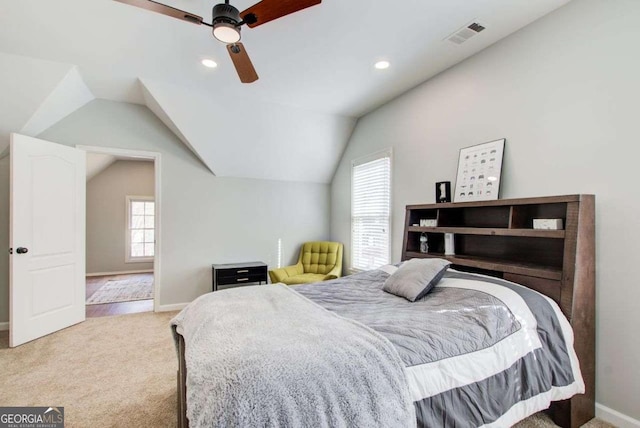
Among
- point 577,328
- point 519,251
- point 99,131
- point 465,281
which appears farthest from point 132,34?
point 577,328

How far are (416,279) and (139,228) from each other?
725cm

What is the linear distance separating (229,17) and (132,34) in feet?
4.46

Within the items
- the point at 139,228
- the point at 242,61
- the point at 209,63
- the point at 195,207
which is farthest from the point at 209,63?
the point at 139,228

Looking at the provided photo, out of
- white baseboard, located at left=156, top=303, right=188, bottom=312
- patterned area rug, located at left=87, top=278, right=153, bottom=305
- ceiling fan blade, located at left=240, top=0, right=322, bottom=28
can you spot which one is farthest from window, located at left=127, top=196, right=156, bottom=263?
ceiling fan blade, located at left=240, top=0, right=322, bottom=28

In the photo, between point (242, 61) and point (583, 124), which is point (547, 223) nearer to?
point (583, 124)

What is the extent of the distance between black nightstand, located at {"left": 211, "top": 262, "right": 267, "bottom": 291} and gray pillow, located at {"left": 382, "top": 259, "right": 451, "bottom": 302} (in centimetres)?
248

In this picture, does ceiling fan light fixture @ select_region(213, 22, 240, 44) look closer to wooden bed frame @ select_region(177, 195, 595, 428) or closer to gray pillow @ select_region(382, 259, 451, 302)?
wooden bed frame @ select_region(177, 195, 595, 428)

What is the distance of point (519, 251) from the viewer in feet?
7.80

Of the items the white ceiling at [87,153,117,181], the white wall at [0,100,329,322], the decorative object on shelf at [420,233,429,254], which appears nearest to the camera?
the decorative object on shelf at [420,233,429,254]

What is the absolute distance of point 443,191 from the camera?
292 cm

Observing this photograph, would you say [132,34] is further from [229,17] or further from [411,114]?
[411,114]

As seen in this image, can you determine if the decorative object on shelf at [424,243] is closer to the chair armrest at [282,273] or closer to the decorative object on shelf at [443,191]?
the decorative object on shelf at [443,191]

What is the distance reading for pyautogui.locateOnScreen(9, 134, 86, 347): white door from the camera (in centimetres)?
304

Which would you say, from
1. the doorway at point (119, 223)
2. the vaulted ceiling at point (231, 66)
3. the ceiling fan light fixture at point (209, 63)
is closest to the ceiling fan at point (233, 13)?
the vaulted ceiling at point (231, 66)
